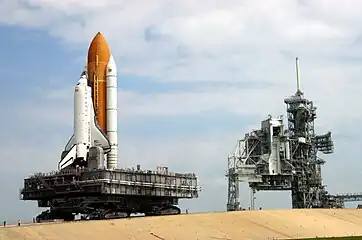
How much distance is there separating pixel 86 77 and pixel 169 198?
2021 centimetres

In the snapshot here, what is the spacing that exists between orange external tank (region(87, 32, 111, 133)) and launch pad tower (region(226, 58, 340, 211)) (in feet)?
80.4

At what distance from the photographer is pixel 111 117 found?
77.8 m

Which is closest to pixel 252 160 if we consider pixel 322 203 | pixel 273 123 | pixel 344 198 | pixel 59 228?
pixel 273 123

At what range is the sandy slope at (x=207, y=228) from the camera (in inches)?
1751

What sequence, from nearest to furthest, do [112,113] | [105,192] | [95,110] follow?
[105,192] < [95,110] < [112,113]

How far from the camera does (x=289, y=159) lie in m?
94.0

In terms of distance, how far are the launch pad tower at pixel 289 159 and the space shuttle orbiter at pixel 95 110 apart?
2306 cm

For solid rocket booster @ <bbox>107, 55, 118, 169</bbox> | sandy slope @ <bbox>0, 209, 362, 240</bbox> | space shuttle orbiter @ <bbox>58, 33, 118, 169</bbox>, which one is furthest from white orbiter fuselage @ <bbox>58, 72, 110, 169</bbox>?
sandy slope @ <bbox>0, 209, 362, 240</bbox>

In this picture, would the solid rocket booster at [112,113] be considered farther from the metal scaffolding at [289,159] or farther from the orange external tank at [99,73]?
the metal scaffolding at [289,159]

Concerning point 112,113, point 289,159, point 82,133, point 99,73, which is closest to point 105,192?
point 82,133


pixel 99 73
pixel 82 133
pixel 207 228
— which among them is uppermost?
pixel 99 73

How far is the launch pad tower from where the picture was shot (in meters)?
91.8

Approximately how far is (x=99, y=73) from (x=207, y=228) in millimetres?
36288

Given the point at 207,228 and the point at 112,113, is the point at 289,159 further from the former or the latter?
the point at 207,228
